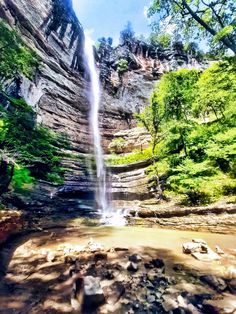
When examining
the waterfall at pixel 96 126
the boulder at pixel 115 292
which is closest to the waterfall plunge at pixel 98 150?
the waterfall at pixel 96 126

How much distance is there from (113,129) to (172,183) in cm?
2006

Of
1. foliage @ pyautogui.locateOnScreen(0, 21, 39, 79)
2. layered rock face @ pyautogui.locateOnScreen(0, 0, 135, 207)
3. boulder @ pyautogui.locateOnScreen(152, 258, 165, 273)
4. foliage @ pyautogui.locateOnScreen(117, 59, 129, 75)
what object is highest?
foliage @ pyautogui.locateOnScreen(117, 59, 129, 75)

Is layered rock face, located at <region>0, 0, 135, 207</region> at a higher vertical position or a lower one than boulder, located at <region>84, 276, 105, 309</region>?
higher

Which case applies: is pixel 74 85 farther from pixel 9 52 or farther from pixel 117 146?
pixel 9 52

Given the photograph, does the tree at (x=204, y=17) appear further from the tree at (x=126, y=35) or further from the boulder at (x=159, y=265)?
the tree at (x=126, y=35)

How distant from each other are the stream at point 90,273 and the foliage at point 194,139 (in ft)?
19.1

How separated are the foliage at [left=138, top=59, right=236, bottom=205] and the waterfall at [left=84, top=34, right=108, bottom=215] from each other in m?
5.21

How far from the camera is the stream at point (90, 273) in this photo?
392cm

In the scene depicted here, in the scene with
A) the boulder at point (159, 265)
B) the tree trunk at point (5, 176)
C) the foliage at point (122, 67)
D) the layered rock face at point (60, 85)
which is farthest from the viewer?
the foliage at point (122, 67)

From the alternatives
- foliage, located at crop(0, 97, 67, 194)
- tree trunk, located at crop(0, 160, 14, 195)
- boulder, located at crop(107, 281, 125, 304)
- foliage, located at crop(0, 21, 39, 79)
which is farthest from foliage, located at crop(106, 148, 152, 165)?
boulder, located at crop(107, 281, 125, 304)

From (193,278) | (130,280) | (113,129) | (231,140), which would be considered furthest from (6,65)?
(113,129)

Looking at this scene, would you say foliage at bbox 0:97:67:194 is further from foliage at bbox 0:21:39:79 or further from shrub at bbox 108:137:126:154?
shrub at bbox 108:137:126:154

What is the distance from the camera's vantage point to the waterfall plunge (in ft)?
51.0

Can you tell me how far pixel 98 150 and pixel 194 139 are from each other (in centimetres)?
1495
